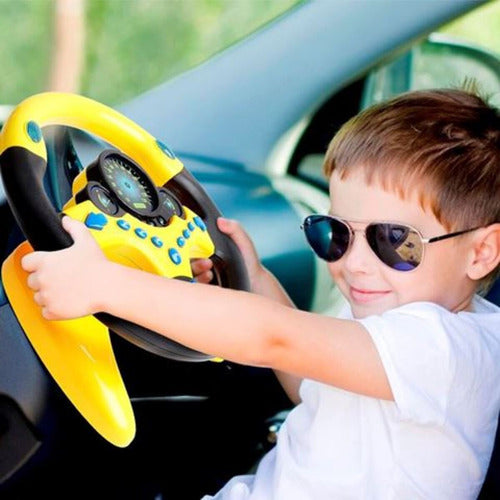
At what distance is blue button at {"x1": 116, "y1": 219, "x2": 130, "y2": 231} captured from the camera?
1.61 m

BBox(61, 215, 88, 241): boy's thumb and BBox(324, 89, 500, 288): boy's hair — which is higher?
BBox(61, 215, 88, 241): boy's thumb

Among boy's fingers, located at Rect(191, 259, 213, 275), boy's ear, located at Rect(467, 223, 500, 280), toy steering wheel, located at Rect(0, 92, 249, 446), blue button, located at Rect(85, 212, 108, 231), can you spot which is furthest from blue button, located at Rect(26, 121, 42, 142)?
boy's ear, located at Rect(467, 223, 500, 280)

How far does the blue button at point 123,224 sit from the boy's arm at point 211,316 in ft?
0.28

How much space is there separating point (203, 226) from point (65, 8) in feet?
17.6

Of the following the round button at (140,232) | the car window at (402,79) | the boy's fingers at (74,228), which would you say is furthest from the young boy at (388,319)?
the car window at (402,79)

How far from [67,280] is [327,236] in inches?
17.7

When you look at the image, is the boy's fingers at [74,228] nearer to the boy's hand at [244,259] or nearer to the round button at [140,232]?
the round button at [140,232]

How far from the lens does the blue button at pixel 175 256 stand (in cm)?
166

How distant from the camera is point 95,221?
158 centimetres

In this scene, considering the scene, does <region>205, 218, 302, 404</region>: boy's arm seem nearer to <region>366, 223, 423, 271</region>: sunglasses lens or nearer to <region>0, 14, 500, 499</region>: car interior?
<region>0, 14, 500, 499</region>: car interior

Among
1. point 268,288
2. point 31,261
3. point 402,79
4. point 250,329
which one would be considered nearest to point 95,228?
point 31,261

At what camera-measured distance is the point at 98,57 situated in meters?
7.11

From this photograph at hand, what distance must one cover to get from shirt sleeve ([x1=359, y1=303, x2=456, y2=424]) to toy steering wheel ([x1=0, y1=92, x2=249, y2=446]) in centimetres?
24

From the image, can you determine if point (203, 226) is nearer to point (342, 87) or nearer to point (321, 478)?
point (321, 478)
